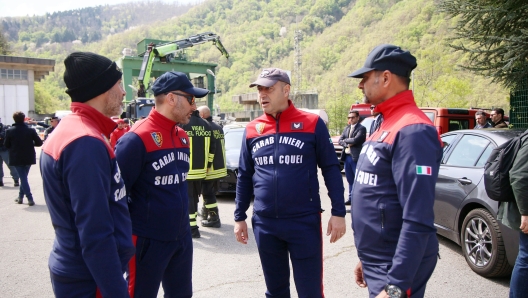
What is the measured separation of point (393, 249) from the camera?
6.89 ft

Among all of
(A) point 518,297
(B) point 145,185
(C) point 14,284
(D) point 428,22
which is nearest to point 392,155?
(B) point 145,185

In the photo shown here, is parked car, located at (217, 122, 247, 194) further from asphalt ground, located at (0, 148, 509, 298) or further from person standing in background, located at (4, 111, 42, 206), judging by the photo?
person standing in background, located at (4, 111, 42, 206)

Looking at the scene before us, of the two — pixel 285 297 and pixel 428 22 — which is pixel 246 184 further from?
pixel 428 22

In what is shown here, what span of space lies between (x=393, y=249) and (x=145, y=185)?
1.69 m

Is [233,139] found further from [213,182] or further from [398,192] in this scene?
[398,192]

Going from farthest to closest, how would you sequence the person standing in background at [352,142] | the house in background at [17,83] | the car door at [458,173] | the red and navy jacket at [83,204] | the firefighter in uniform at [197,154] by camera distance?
1. the house in background at [17,83]
2. the person standing in background at [352,142]
3. the firefighter in uniform at [197,154]
4. the car door at [458,173]
5. the red and navy jacket at [83,204]

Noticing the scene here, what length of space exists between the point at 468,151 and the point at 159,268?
13.9ft

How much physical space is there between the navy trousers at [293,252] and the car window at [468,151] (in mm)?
3015

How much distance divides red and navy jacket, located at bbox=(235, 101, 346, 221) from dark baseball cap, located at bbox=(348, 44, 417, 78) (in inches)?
37.2

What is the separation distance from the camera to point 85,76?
196 cm

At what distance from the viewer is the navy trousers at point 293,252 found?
286cm

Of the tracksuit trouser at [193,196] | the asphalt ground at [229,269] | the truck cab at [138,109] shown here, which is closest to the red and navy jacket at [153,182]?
the asphalt ground at [229,269]

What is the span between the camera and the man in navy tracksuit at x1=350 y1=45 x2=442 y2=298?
6.14 feet

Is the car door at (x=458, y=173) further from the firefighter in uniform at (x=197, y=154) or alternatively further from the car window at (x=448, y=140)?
the firefighter in uniform at (x=197, y=154)
